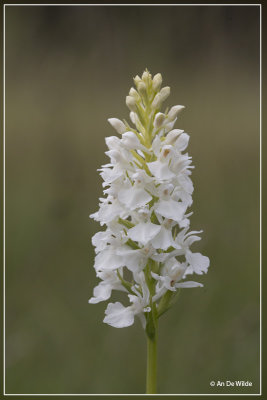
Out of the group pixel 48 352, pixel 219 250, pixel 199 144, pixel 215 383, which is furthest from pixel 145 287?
pixel 199 144

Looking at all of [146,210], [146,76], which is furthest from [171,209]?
[146,76]

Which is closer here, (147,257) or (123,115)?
(147,257)

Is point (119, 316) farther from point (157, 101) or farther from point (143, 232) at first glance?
point (157, 101)

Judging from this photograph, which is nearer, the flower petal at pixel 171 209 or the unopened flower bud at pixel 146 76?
the flower petal at pixel 171 209

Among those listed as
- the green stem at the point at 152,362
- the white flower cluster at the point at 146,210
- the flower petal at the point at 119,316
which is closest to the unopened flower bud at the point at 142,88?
the white flower cluster at the point at 146,210

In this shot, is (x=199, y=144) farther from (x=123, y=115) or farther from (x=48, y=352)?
(x=48, y=352)

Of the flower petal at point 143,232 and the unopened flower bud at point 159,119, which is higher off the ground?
the unopened flower bud at point 159,119

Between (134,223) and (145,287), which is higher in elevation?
(134,223)

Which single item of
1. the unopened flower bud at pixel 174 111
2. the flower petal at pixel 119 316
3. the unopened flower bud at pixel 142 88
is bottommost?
the flower petal at pixel 119 316

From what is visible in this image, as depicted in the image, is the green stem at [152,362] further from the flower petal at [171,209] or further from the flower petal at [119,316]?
the flower petal at [171,209]
